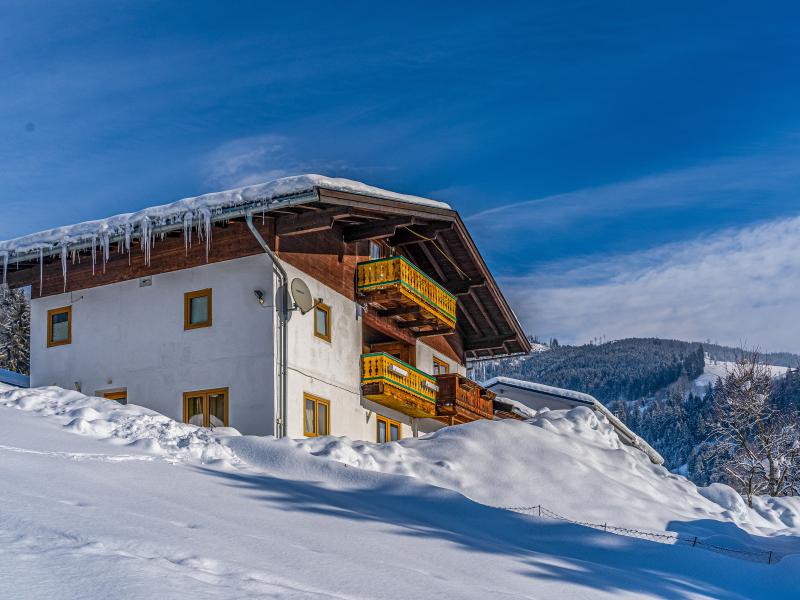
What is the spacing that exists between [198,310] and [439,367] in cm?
1017

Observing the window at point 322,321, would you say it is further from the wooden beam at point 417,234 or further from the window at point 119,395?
the window at point 119,395

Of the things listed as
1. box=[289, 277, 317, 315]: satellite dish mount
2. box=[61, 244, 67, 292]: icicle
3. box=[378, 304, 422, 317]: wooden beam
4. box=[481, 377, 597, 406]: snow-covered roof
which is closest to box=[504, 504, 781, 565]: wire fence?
box=[289, 277, 317, 315]: satellite dish mount

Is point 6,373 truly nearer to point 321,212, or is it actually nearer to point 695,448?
point 321,212

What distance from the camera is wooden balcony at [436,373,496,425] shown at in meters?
24.9

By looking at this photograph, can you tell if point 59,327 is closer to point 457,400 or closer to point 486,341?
point 457,400

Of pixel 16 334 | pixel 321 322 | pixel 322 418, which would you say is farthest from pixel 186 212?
pixel 16 334

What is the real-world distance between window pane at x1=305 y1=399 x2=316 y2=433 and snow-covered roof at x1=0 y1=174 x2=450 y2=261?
14.7ft

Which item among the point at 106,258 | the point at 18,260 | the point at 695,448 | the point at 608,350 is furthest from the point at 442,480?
the point at 608,350

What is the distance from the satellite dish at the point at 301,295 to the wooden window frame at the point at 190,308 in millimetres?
1883

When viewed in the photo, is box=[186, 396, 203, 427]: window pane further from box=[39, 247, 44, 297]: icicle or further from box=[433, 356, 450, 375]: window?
box=[433, 356, 450, 375]: window

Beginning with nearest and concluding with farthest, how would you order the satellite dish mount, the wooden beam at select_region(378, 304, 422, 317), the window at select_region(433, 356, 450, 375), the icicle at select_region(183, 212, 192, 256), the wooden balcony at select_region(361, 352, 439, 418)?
the icicle at select_region(183, 212, 192, 256) → the satellite dish mount → the wooden balcony at select_region(361, 352, 439, 418) → the wooden beam at select_region(378, 304, 422, 317) → the window at select_region(433, 356, 450, 375)

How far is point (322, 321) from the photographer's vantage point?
2097 cm

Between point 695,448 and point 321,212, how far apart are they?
89.0 m

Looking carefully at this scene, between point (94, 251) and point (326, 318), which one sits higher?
point (94, 251)
